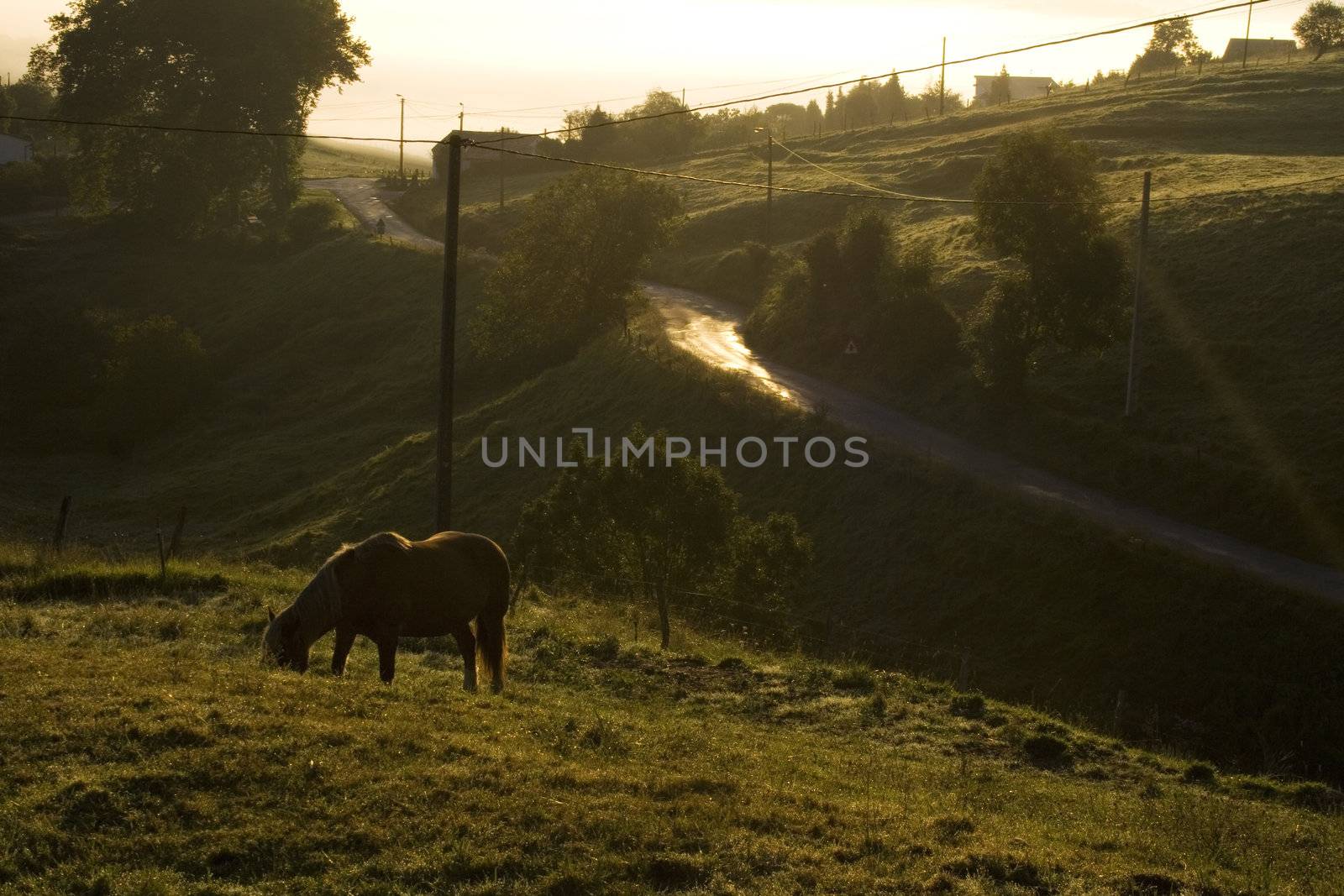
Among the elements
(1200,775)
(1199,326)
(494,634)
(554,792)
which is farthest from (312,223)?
(554,792)

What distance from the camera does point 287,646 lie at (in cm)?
1359

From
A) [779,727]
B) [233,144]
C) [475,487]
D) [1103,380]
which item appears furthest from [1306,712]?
[233,144]

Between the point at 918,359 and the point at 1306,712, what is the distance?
2503 cm

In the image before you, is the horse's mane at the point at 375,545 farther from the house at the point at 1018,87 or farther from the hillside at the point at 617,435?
the house at the point at 1018,87

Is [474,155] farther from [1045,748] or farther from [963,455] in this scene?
[1045,748]

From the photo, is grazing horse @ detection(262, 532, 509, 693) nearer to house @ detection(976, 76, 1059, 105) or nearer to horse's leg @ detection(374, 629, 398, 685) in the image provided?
horse's leg @ detection(374, 629, 398, 685)

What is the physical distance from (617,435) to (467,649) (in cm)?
3151

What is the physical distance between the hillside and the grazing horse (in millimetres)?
11383

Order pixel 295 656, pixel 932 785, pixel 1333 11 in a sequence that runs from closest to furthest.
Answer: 1. pixel 932 785
2. pixel 295 656
3. pixel 1333 11

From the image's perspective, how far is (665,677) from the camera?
17.2 metres

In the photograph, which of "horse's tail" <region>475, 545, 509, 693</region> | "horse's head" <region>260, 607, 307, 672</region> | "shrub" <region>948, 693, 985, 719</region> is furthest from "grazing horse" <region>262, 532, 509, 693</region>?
"shrub" <region>948, 693, 985, 719</region>

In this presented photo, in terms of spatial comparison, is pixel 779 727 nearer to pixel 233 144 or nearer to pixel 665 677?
pixel 665 677

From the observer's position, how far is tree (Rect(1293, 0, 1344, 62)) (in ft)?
346

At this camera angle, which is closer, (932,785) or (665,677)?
(932,785)
